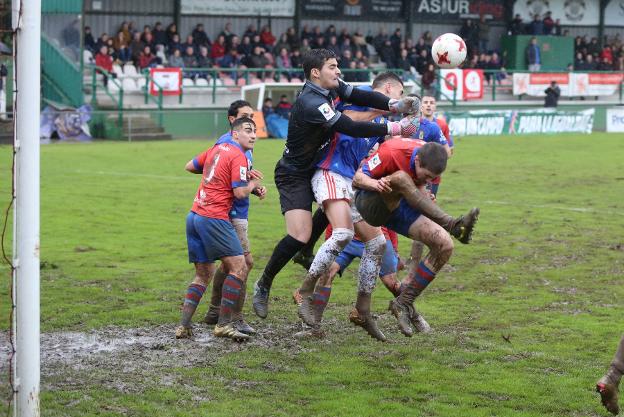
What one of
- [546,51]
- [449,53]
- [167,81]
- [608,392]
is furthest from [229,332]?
[546,51]

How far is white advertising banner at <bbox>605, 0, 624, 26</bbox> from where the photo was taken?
54.6 meters

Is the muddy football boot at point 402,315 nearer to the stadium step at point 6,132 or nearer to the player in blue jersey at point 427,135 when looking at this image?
the player in blue jersey at point 427,135

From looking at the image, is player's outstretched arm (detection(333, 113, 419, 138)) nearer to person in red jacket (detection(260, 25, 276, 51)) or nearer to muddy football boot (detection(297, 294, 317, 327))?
muddy football boot (detection(297, 294, 317, 327))

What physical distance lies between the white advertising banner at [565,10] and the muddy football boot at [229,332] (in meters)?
45.6

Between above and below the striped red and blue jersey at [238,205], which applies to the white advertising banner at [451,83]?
above

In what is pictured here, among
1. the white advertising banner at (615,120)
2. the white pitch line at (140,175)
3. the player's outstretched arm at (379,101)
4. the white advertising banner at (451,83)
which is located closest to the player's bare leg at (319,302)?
the player's outstretched arm at (379,101)

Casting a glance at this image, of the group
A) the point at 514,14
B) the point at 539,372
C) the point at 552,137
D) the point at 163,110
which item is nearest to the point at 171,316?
the point at 539,372

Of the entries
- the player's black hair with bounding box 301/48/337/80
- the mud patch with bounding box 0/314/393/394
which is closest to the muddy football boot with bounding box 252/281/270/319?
the mud patch with bounding box 0/314/393/394

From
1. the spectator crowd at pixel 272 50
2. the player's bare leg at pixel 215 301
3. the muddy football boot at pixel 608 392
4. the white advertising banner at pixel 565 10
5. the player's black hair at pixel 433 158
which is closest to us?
the muddy football boot at pixel 608 392

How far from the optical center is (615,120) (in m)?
40.7

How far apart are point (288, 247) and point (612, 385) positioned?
3.38 m

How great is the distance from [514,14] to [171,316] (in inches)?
1761

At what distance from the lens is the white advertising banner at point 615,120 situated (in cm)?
4066

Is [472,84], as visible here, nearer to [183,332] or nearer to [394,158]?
[394,158]
